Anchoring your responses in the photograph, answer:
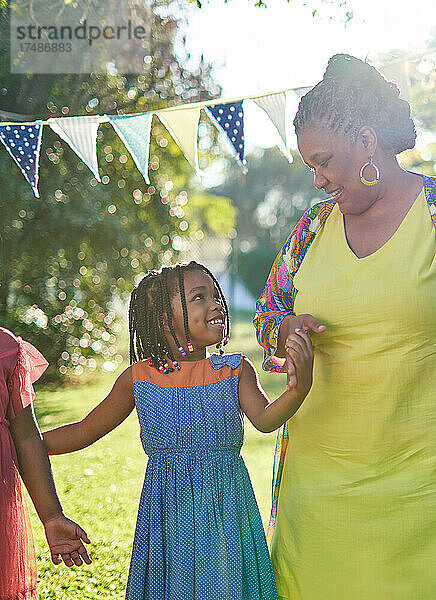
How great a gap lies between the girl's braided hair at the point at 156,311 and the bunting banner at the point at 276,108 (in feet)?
5.40

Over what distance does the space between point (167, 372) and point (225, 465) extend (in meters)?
0.32

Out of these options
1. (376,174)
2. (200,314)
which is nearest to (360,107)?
(376,174)

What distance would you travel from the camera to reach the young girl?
7.55 feet

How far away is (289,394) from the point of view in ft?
7.39

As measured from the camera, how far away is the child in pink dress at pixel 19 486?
2.08 meters

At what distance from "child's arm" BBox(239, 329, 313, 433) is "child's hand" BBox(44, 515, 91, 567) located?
1.89 ft

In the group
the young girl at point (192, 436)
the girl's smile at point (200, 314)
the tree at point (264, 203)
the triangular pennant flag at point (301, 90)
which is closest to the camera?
the young girl at point (192, 436)

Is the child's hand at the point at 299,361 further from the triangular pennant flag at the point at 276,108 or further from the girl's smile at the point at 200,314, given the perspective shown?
the triangular pennant flag at the point at 276,108

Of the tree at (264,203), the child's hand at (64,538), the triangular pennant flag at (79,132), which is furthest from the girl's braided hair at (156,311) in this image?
the tree at (264,203)

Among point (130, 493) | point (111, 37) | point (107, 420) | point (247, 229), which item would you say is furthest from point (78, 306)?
point (247, 229)

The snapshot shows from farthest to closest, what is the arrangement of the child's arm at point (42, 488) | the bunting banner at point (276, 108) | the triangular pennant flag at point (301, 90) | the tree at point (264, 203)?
1. the tree at point (264, 203)
2. the bunting banner at point (276, 108)
3. the triangular pennant flag at point (301, 90)
4. the child's arm at point (42, 488)

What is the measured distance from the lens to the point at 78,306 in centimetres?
1198

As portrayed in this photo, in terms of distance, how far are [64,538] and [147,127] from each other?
217 cm

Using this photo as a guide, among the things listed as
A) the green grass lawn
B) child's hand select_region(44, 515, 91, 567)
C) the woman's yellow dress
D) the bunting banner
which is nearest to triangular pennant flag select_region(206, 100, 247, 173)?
the bunting banner
